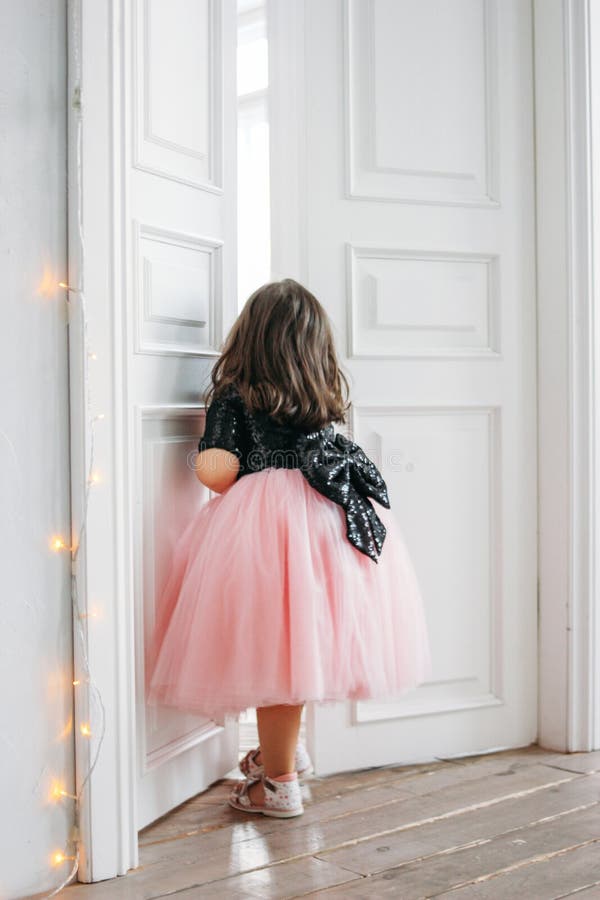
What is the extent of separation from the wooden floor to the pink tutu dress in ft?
0.82

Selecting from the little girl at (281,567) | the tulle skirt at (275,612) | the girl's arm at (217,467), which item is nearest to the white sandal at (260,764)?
the little girl at (281,567)

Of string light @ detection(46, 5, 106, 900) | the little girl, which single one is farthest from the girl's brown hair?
string light @ detection(46, 5, 106, 900)

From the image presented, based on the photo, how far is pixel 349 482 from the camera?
1.99 meters

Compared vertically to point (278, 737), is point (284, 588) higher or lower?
higher

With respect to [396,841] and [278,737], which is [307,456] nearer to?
[278,737]

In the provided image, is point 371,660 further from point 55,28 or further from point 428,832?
point 55,28

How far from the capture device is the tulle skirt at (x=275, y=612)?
1812mm


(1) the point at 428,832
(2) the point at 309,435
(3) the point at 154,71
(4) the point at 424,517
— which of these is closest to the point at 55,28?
(3) the point at 154,71

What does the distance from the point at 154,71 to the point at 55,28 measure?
379mm

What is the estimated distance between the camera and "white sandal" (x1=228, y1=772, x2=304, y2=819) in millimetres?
1979

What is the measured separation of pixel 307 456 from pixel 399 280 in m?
0.60

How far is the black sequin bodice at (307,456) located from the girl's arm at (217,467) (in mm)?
12

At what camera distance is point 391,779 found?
2227 millimetres

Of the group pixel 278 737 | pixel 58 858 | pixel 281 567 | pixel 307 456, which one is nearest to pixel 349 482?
pixel 307 456
